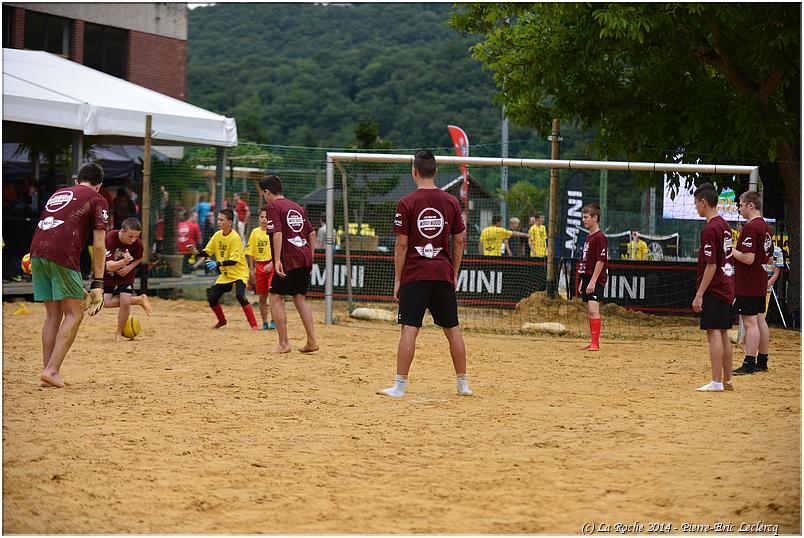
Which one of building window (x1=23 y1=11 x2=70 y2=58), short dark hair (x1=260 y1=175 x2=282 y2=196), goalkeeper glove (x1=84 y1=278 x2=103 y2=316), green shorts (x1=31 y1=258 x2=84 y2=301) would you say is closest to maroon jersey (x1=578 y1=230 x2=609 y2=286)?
short dark hair (x1=260 y1=175 x2=282 y2=196)

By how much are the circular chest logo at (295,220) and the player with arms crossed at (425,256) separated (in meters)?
2.78

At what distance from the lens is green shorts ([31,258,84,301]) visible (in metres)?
7.77

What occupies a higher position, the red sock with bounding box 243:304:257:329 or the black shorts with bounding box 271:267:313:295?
the black shorts with bounding box 271:267:313:295

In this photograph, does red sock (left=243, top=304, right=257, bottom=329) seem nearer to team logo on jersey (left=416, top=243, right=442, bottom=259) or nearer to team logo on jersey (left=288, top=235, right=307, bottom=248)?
team logo on jersey (left=288, top=235, right=307, bottom=248)

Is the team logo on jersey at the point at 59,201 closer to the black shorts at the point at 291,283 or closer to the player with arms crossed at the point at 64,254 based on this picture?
the player with arms crossed at the point at 64,254

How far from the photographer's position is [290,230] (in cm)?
1016

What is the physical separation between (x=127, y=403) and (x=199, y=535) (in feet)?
11.6

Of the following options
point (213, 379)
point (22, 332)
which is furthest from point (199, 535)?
point (22, 332)

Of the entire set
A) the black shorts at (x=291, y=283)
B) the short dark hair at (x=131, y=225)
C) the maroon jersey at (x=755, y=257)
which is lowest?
the black shorts at (x=291, y=283)

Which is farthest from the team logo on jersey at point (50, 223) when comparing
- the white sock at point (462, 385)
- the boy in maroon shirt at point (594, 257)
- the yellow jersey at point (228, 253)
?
the boy in maroon shirt at point (594, 257)

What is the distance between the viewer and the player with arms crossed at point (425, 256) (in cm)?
754

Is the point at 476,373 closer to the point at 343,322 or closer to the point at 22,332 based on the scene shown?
the point at 343,322

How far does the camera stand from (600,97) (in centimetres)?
1611

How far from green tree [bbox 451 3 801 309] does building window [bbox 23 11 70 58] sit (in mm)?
14809
